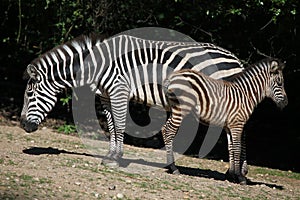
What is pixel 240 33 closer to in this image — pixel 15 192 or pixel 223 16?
pixel 223 16

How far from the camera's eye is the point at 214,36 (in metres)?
13.2

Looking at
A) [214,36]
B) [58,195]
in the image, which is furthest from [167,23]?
[58,195]

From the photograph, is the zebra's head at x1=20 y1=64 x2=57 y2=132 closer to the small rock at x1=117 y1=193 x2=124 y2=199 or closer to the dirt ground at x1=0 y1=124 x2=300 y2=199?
the dirt ground at x1=0 y1=124 x2=300 y2=199

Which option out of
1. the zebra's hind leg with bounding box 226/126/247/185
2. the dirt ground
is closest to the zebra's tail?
the zebra's hind leg with bounding box 226/126/247/185

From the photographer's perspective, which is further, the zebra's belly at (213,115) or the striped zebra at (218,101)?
the zebra's belly at (213,115)

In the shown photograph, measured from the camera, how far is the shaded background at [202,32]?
1211 centimetres

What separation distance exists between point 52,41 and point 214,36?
3814mm

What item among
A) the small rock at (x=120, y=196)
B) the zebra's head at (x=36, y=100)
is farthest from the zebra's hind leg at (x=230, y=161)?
the zebra's head at (x=36, y=100)

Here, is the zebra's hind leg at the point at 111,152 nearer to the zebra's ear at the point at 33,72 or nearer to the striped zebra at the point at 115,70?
the striped zebra at the point at 115,70

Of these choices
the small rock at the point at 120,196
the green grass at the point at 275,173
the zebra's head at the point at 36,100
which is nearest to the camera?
the small rock at the point at 120,196

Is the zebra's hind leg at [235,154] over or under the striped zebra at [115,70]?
under

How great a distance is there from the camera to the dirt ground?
7043 millimetres

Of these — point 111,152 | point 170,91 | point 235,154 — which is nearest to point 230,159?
point 235,154

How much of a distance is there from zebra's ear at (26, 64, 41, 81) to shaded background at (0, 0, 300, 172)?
3412 millimetres
